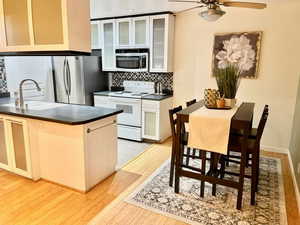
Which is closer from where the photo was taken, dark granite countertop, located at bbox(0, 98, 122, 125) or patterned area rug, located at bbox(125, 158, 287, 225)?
patterned area rug, located at bbox(125, 158, 287, 225)

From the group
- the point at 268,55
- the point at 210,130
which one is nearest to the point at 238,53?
the point at 268,55

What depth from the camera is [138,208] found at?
235cm

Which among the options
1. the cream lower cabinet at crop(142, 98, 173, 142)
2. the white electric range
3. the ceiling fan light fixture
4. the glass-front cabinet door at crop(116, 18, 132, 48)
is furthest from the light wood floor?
the glass-front cabinet door at crop(116, 18, 132, 48)

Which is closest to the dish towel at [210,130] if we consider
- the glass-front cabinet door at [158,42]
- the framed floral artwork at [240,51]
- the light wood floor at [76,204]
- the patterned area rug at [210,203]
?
the patterned area rug at [210,203]

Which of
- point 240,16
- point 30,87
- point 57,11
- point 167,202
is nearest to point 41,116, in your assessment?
point 57,11

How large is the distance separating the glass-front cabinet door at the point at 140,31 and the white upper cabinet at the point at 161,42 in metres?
0.11

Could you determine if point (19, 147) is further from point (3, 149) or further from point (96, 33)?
point (96, 33)

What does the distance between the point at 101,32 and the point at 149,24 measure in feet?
3.77

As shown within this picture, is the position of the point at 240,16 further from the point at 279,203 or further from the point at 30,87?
the point at 30,87

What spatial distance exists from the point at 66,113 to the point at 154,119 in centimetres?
192

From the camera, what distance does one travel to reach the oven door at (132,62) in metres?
4.47

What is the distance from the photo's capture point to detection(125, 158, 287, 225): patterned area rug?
7.20ft

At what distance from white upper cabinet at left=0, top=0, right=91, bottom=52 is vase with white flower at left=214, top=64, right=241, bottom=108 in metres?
1.62

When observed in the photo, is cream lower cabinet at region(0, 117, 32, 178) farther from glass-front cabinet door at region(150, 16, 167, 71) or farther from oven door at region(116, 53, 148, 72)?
glass-front cabinet door at region(150, 16, 167, 71)
